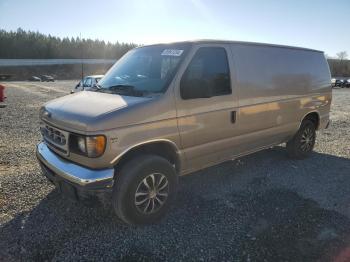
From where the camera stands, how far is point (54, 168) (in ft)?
11.3

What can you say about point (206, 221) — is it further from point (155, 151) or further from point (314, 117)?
point (314, 117)

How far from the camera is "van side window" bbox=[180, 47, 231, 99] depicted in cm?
373

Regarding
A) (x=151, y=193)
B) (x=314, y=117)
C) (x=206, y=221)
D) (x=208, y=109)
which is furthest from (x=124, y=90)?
(x=314, y=117)

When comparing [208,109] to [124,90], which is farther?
[208,109]

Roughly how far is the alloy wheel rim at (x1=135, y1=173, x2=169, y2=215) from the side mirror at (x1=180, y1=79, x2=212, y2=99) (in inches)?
41.1

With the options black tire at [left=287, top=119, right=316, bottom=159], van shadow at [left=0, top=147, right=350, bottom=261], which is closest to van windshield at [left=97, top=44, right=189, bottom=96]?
van shadow at [left=0, top=147, right=350, bottom=261]

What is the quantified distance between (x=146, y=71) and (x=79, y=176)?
1697 mm

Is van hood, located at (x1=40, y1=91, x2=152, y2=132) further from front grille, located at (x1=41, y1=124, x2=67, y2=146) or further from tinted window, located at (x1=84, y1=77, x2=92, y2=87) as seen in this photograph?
tinted window, located at (x1=84, y1=77, x2=92, y2=87)

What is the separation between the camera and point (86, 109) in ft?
10.9

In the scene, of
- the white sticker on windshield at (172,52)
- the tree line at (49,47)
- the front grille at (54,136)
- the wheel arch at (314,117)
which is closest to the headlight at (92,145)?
the front grille at (54,136)

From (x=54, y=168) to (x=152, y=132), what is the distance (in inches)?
47.4

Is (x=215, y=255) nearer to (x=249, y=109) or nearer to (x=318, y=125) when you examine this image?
(x=249, y=109)

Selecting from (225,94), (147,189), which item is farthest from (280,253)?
(225,94)

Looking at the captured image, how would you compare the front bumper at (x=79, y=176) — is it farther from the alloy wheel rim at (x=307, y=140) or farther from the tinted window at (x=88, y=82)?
the tinted window at (x=88, y=82)
